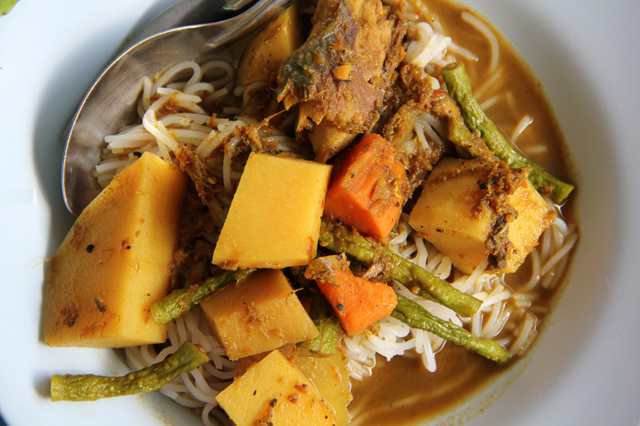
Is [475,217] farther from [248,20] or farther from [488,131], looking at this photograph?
[248,20]

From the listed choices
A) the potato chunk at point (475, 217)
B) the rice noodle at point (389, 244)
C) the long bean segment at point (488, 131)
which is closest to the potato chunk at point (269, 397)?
the rice noodle at point (389, 244)

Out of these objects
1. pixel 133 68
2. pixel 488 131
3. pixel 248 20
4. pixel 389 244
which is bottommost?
pixel 389 244

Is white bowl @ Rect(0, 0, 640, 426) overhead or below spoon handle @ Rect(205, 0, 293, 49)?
below

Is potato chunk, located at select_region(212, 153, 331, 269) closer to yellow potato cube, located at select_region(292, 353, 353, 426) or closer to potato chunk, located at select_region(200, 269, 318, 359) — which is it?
potato chunk, located at select_region(200, 269, 318, 359)

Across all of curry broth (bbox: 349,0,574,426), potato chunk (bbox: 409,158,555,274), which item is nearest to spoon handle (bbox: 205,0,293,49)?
curry broth (bbox: 349,0,574,426)

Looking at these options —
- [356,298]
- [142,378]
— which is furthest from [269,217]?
[142,378]

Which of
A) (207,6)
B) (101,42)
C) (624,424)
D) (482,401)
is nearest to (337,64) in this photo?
(207,6)
